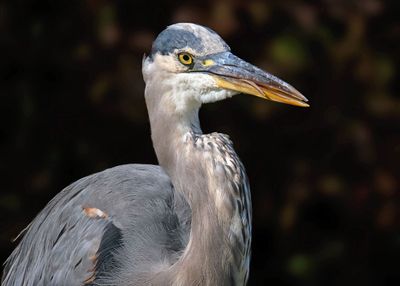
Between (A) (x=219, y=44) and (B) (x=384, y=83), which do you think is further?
(B) (x=384, y=83)

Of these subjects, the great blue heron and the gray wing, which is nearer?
the great blue heron

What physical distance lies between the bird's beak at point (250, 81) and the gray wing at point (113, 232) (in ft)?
1.50

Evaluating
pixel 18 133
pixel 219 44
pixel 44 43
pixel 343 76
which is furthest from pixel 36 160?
pixel 219 44

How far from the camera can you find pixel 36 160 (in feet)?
19.2

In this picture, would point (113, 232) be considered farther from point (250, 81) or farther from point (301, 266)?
point (301, 266)

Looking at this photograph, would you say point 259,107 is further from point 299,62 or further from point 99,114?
point 99,114

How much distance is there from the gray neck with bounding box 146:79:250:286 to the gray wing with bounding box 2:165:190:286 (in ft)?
0.40

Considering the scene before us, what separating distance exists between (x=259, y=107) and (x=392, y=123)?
1.95 ft

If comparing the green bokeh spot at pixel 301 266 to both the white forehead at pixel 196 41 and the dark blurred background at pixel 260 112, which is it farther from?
the white forehead at pixel 196 41

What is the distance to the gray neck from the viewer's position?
4.06m

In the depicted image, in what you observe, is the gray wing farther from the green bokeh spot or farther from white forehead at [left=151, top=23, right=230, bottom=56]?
the green bokeh spot

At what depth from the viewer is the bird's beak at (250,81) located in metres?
4.03

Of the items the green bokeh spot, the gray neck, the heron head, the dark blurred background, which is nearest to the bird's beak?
the heron head

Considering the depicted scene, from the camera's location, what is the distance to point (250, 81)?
405 cm
